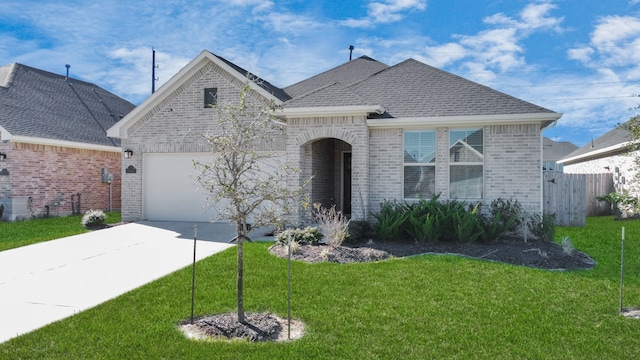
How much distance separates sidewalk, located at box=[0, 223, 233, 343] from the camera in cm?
613

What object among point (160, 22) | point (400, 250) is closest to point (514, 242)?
point (400, 250)

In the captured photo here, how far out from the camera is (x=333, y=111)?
11672mm

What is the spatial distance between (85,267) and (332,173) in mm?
8283

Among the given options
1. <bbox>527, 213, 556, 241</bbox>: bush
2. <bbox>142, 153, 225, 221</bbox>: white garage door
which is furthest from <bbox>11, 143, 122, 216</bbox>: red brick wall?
<bbox>527, 213, 556, 241</bbox>: bush

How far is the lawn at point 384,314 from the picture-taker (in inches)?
183

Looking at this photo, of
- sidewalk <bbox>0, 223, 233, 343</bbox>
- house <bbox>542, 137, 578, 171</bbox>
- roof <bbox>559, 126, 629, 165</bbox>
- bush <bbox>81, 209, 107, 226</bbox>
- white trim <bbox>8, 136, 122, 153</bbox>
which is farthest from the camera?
house <bbox>542, 137, 578, 171</bbox>

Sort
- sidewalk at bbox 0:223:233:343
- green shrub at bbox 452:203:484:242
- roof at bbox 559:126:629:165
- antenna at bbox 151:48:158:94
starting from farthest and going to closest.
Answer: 1. antenna at bbox 151:48:158:94
2. roof at bbox 559:126:629:165
3. green shrub at bbox 452:203:484:242
4. sidewalk at bbox 0:223:233:343

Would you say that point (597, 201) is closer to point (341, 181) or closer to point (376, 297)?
point (341, 181)

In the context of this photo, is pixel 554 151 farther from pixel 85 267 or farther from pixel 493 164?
pixel 85 267

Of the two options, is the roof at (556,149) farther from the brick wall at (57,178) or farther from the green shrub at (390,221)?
the brick wall at (57,178)

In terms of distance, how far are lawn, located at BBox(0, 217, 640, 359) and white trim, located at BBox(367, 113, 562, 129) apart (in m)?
3.89

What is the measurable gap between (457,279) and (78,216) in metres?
16.0

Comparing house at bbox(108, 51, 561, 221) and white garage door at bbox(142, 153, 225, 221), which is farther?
white garage door at bbox(142, 153, 225, 221)

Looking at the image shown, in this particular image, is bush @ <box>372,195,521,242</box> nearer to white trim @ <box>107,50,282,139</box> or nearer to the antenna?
white trim @ <box>107,50,282,139</box>
